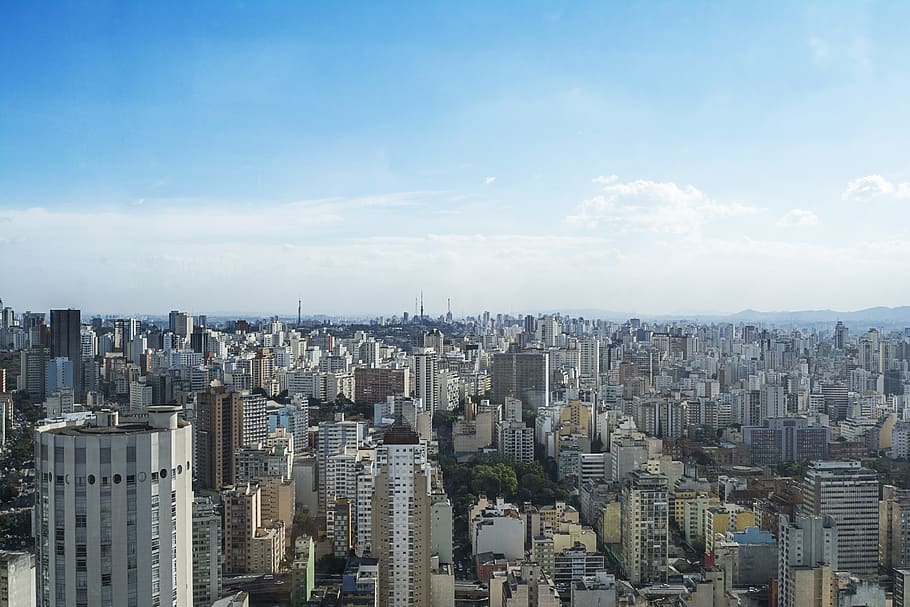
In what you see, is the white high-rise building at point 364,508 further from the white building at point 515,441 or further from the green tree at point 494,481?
the white building at point 515,441

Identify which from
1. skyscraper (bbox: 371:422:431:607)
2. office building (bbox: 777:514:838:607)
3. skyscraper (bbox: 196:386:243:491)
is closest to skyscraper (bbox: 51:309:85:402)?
skyscraper (bbox: 196:386:243:491)

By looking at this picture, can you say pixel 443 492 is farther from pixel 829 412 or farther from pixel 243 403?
pixel 829 412

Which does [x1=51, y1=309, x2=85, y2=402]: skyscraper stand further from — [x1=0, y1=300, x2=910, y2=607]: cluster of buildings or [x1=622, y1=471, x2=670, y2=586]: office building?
[x1=622, y1=471, x2=670, y2=586]: office building

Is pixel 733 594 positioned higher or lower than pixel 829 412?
lower

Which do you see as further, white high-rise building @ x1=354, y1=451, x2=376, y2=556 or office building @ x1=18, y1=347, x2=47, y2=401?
office building @ x1=18, y1=347, x2=47, y2=401

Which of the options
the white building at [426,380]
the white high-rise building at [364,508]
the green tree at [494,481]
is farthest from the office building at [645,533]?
the white building at [426,380]

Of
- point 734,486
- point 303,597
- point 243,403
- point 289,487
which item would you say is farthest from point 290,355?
point 303,597
